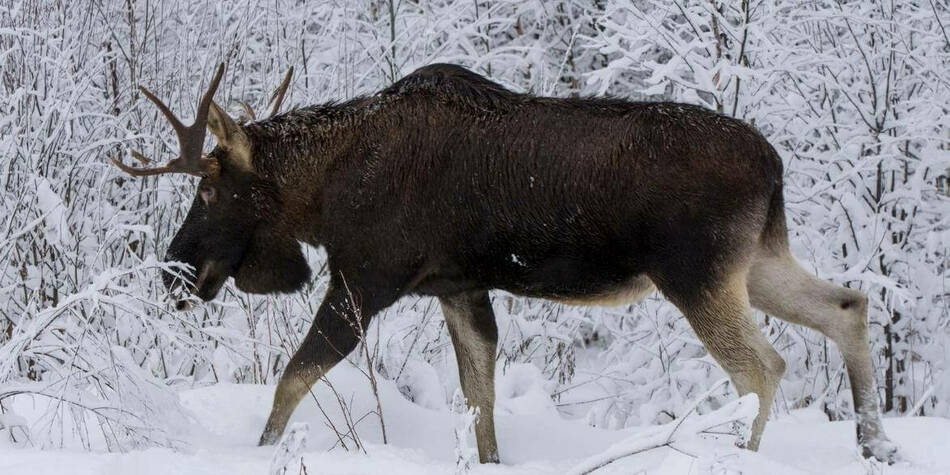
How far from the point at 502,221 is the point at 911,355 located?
13.8 feet

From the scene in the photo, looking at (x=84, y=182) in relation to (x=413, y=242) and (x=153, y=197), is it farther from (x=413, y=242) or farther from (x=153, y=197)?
(x=413, y=242)

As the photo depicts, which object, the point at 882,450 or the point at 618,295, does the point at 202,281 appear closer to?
the point at 618,295

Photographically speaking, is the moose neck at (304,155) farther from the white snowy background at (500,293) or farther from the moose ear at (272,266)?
the white snowy background at (500,293)

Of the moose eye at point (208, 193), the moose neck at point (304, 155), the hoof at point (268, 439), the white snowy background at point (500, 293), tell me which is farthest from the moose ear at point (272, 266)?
the hoof at point (268, 439)

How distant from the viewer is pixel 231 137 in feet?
18.5

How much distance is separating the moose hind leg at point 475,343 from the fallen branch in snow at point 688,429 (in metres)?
2.20

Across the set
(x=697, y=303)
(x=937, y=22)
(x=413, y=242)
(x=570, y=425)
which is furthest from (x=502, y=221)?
(x=937, y=22)

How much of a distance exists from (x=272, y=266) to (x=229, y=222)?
11.8 inches

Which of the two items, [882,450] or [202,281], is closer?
[882,450]

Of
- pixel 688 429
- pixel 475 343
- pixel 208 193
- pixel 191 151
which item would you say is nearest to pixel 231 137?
pixel 191 151

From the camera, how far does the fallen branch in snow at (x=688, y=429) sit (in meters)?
3.27

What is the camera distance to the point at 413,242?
5289 mm

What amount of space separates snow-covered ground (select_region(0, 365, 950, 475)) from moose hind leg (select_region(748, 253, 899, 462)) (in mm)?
291

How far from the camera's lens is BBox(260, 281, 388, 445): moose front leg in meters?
5.25
